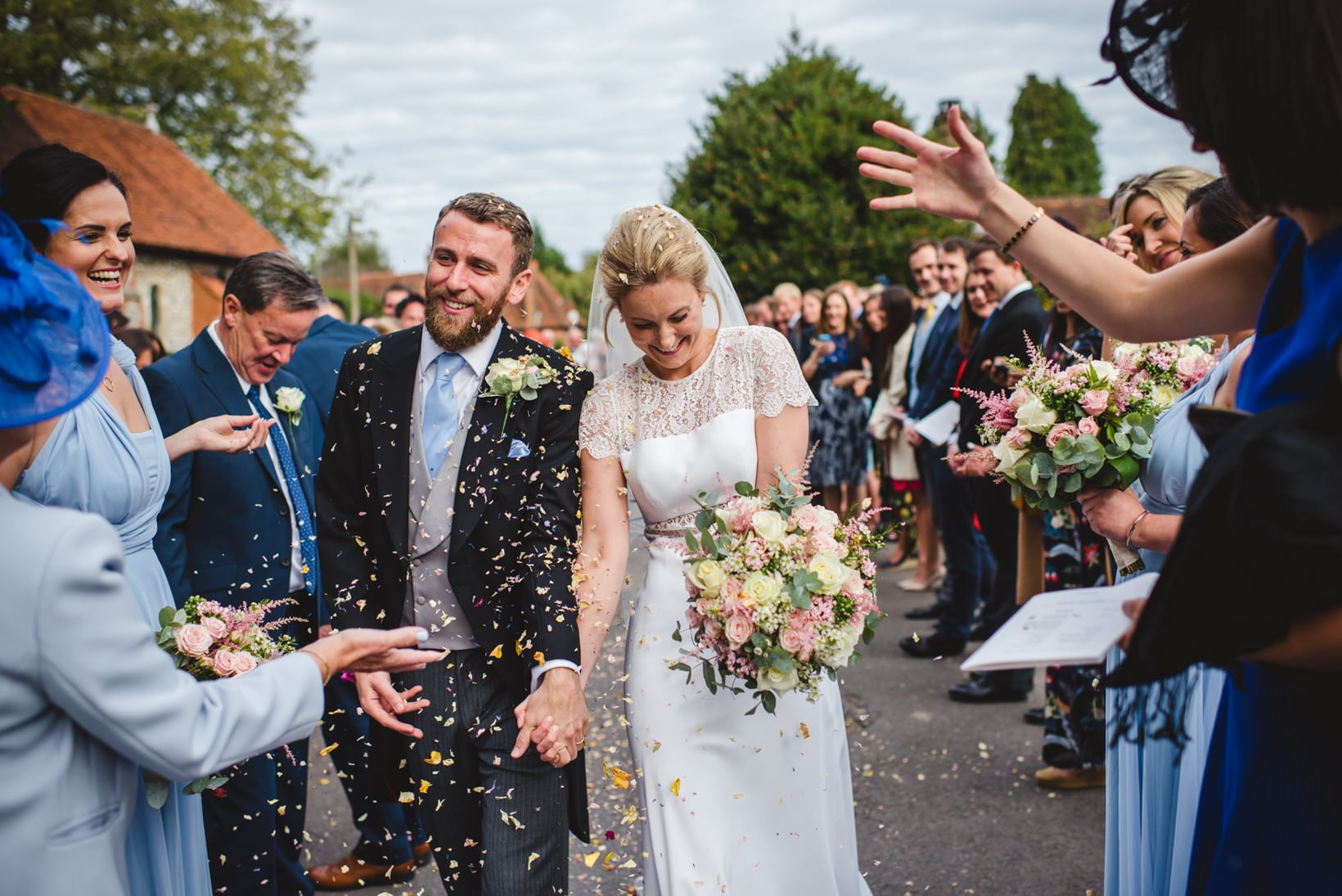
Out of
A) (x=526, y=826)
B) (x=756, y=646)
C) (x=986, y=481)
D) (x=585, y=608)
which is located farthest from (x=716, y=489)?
(x=986, y=481)

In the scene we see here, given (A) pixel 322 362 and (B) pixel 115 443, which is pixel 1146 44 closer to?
(B) pixel 115 443

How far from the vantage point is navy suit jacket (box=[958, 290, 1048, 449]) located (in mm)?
6469

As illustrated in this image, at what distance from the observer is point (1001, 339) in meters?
6.56

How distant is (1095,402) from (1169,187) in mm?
1908

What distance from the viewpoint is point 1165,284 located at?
204 cm

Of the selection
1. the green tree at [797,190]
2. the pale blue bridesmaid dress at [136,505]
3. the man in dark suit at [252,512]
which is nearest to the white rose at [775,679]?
the pale blue bridesmaid dress at [136,505]

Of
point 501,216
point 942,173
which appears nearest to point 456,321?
point 501,216

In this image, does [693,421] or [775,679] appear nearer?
[775,679]

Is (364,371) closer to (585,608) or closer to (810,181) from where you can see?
(585,608)

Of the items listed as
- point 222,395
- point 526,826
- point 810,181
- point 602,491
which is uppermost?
point 810,181

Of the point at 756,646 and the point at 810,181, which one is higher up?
the point at 810,181

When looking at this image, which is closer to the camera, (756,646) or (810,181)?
(756,646)

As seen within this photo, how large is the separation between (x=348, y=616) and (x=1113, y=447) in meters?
2.45

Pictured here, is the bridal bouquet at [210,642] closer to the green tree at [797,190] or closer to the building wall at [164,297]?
the green tree at [797,190]
